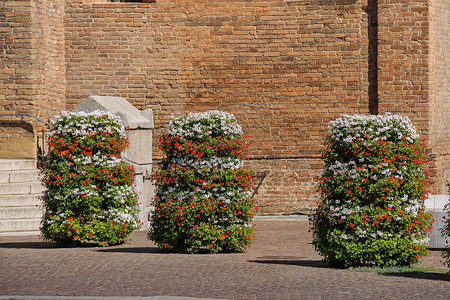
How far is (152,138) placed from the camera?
55.7 ft

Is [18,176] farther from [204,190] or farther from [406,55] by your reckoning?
[406,55]

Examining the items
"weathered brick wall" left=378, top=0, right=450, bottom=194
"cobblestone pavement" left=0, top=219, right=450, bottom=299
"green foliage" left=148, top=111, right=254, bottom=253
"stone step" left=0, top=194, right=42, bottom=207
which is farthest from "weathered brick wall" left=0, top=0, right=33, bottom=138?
"weathered brick wall" left=378, top=0, right=450, bottom=194

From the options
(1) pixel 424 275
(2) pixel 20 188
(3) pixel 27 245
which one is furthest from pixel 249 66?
(1) pixel 424 275

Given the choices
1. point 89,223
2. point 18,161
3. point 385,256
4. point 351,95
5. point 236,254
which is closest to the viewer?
point 385,256

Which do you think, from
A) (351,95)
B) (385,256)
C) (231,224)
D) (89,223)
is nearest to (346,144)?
(385,256)

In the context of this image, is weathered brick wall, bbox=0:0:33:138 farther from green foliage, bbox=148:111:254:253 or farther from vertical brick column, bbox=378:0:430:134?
vertical brick column, bbox=378:0:430:134

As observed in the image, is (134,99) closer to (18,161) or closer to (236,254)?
(18,161)

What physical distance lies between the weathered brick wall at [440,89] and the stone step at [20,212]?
8.01 meters

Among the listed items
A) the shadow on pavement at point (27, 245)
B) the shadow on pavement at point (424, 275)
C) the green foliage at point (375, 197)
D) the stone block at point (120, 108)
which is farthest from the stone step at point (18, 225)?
the shadow on pavement at point (424, 275)

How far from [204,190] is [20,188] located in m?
5.29

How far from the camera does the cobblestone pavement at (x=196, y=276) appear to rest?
711 cm

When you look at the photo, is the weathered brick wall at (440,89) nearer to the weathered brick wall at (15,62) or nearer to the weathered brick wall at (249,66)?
the weathered brick wall at (249,66)

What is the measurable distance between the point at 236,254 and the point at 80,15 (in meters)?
8.58

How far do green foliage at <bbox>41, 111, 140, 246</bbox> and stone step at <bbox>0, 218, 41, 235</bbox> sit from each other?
2371mm
